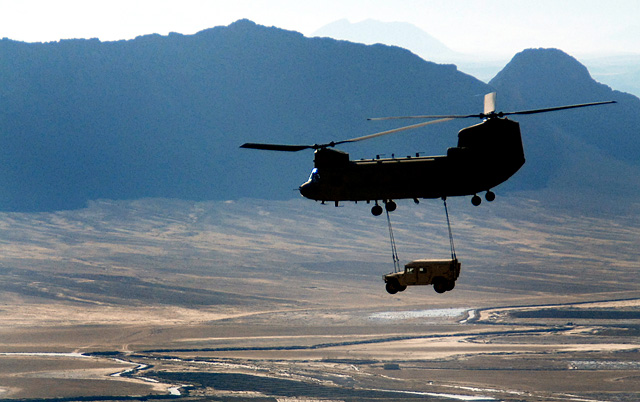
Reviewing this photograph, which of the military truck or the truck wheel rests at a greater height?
the military truck


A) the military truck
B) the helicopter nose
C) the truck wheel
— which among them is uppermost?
the helicopter nose

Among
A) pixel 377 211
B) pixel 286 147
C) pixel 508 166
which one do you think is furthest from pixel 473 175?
pixel 286 147

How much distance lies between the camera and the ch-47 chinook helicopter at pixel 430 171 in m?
47.7

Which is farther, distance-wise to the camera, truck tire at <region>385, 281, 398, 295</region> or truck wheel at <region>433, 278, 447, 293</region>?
truck tire at <region>385, 281, 398, 295</region>

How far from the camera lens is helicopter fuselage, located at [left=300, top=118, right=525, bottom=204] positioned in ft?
157

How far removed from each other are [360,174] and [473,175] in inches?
233

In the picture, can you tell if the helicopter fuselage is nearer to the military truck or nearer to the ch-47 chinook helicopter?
the ch-47 chinook helicopter

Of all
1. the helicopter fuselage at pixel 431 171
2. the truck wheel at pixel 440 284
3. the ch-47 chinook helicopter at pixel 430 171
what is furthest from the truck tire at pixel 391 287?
the helicopter fuselage at pixel 431 171

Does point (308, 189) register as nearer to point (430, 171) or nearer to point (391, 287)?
point (430, 171)

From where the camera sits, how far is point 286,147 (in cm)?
4594

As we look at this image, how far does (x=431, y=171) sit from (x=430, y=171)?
0.17 feet

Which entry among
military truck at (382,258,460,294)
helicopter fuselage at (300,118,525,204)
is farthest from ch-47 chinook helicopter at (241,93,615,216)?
military truck at (382,258,460,294)

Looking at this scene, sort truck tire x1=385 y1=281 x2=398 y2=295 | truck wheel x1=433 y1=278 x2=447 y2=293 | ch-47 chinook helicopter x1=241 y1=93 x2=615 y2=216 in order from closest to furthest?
ch-47 chinook helicopter x1=241 y1=93 x2=615 y2=216 < truck wheel x1=433 y1=278 x2=447 y2=293 < truck tire x1=385 y1=281 x2=398 y2=295

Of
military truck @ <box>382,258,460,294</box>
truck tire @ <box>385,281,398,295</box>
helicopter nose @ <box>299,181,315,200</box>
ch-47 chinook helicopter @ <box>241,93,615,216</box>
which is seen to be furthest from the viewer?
truck tire @ <box>385,281,398,295</box>
